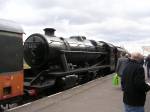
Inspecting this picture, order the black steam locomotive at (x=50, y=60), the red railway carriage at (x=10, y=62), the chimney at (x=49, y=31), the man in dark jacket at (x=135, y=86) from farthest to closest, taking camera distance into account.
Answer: the chimney at (x=49, y=31) < the black steam locomotive at (x=50, y=60) < the red railway carriage at (x=10, y=62) < the man in dark jacket at (x=135, y=86)

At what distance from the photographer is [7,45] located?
10.8 m

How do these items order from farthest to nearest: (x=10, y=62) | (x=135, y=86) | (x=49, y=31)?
(x=49, y=31) < (x=10, y=62) < (x=135, y=86)

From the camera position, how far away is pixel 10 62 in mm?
10922

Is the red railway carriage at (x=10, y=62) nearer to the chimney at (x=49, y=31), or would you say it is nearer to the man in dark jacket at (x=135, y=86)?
the man in dark jacket at (x=135, y=86)

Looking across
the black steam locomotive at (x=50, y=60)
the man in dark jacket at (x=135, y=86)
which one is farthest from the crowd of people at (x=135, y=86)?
the black steam locomotive at (x=50, y=60)

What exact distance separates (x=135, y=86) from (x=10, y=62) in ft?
17.5

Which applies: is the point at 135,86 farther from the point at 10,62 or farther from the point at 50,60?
the point at 50,60

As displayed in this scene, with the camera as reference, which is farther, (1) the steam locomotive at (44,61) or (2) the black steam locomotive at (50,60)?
(2) the black steam locomotive at (50,60)

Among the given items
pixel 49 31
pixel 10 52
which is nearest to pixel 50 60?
pixel 49 31

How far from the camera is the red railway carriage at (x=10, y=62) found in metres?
10.5

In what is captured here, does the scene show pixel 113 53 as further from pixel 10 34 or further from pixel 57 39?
pixel 10 34

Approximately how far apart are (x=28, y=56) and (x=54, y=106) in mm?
5647

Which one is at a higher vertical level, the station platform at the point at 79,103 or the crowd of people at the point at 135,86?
the crowd of people at the point at 135,86

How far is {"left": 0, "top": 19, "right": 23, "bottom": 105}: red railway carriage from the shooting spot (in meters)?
10.5
